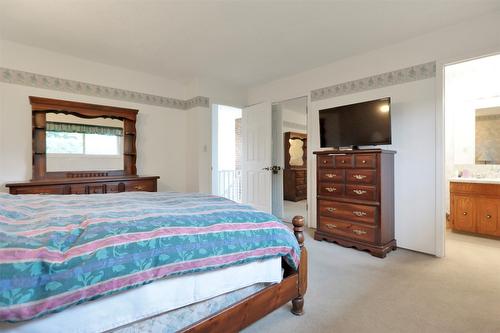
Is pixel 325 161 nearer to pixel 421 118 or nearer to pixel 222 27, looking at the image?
pixel 421 118

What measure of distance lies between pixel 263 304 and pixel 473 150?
4.48 metres

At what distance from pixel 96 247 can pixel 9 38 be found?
355cm

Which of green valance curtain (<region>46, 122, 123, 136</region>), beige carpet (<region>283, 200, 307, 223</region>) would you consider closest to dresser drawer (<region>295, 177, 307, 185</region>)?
beige carpet (<region>283, 200, 307, 223</region>)

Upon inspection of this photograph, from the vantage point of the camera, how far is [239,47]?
10.8ft

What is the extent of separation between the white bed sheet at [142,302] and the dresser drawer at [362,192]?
79.4 inches

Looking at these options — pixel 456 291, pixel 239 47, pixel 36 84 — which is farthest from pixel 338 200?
pixel 36 84

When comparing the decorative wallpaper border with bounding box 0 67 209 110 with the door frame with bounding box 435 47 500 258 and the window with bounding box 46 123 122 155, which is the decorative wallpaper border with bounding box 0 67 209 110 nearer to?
the window with bounding box 46 123 122 155

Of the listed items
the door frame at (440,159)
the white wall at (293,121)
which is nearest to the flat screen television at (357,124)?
the door frame at (440,159)

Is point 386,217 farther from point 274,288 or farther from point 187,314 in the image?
point 187,314

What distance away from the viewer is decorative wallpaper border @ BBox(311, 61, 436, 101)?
2949 mm

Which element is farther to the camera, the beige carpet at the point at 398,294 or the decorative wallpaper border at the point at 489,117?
the decorative wallpaper border at the point at 489,117

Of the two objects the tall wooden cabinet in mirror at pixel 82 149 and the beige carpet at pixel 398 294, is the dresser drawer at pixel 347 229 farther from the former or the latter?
the tall wooden cabinet in mirror at pixel 82 149

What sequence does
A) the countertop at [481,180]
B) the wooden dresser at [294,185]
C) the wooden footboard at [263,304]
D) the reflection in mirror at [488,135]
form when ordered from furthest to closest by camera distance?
1. the wooden dresser at [294,185]
2. the reflection in mirror at [488,135]
3. the countertop at [481,180]
4. the wooden footboard at [263,304]

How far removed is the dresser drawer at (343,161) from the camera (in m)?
3.12
